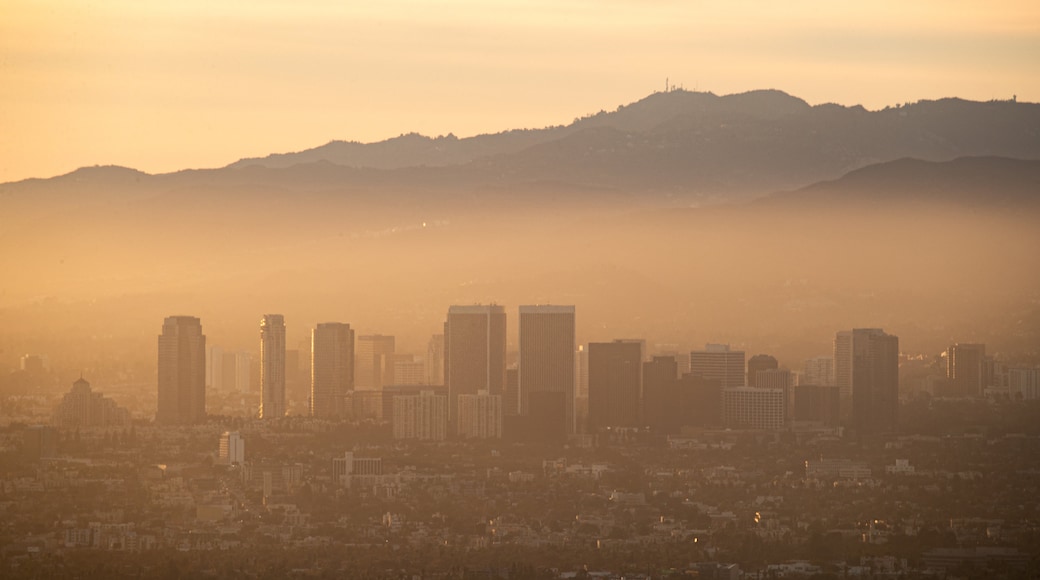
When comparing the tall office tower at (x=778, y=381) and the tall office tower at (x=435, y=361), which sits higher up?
the tall office tower at (x=435, y=361)

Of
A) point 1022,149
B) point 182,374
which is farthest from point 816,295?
point 182,374

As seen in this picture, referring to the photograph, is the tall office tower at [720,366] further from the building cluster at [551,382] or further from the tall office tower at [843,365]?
the tall office tower at [843,365]

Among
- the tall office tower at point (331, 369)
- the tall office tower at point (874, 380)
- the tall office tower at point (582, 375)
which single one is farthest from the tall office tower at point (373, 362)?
the tall office tower at point (874, 380)

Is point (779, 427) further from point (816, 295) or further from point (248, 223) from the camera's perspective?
point (248, 223)

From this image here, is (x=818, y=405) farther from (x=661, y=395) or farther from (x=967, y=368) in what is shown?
(x=967, y=368)

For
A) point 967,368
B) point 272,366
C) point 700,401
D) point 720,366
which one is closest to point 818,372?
point 720,366

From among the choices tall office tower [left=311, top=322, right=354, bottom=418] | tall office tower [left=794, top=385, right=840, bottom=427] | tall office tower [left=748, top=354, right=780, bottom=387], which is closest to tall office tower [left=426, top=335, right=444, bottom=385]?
tall office tower [left=311, top=322, right=354, bottom=418]

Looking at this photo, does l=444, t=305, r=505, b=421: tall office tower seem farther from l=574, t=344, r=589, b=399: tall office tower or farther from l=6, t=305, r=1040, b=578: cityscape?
l=574, t=344, r=589, b=399: tall office tower
